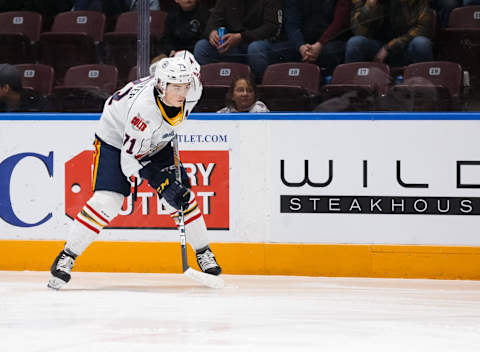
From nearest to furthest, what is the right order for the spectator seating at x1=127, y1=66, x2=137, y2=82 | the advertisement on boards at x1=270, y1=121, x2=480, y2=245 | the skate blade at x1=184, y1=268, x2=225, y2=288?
the skate blade at x1=184, y1=268, x2=225, y2=288, the advertisement on boards at x1=270, y1=121, x2=480, y2=245, the spectator seating at x1=127, y1=66, x2=137, y2=82

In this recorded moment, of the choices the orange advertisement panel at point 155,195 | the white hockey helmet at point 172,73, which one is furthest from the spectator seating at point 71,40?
the white hockey helmet at point 172,73

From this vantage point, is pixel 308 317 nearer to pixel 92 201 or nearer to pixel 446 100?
pixel 92 201

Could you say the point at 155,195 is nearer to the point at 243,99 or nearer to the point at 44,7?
the point at 243,99

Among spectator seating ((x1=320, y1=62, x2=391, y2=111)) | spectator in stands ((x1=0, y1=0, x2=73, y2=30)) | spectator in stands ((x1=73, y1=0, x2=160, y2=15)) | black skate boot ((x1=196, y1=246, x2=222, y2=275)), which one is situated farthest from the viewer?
spectator in stands ((x1=0, y1=0, x2=73, y2=30))

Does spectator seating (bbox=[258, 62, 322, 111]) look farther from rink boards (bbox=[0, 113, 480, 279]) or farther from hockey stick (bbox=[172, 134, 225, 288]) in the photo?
hockey stick (bbox=[172, 134, 225, 288])

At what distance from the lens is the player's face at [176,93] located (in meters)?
3.79

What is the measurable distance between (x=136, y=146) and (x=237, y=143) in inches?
36.3

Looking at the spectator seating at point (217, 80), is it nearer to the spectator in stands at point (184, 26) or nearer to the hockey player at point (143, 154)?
the spectator in stands at point (184, 26)

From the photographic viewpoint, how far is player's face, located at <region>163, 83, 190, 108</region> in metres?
3.79

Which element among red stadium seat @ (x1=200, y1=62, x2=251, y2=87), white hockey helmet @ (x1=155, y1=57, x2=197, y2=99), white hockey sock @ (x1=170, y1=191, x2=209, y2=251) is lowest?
white hockey sock @ (x1=170, y1=191, x2=209, y2=251)

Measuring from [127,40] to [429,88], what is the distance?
1.79m

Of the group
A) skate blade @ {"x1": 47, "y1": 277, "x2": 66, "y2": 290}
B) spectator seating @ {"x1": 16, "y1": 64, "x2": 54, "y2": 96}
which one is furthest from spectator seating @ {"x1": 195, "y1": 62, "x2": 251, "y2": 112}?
skate blade @ {"x1": 47, "y1": 277, "x2": 66, "y2": 290}

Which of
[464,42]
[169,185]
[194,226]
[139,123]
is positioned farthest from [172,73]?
[464,42]

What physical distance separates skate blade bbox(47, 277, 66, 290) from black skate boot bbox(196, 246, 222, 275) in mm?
697
